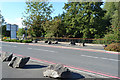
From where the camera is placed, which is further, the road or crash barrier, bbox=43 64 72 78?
the road

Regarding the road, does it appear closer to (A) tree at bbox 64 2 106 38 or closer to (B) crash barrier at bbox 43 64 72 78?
(B) crash barrier at bbox 43 64 72 78

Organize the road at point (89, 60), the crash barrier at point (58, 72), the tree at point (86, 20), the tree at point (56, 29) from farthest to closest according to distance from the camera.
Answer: the tree at point (56, 29), the tree at point (86, 20), the road at point (89, 60), the crash barrier at point (58, 72)

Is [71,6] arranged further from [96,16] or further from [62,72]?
[62,72]

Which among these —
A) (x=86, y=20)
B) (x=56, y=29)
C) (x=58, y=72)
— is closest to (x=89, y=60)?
(x=58, y=72)

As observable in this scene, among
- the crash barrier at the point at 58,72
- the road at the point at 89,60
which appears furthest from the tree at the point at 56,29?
the crash barrier at the point at 58,72

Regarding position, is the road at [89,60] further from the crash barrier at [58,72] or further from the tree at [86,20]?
the tree at [86,20]

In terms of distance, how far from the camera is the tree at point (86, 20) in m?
30.5

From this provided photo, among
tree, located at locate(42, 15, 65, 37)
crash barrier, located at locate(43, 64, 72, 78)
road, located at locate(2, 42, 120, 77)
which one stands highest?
tree, located at locate(42, 15, 65, 37)

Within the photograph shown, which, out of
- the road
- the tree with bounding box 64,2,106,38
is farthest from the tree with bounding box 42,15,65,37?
the road

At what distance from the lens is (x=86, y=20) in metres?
30.9

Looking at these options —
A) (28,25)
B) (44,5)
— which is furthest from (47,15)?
(28,25)

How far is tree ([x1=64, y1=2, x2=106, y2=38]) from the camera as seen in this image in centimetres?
3055

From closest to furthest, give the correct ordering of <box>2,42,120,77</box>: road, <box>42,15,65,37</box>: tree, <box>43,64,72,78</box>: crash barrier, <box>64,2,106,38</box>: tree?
<box>43,64,72,78</box>: crash barrier → <box>2,42,120,77</box>: road → <box>64,2,106,38</box>: tree → <box>42,15,65,37</box>: tree

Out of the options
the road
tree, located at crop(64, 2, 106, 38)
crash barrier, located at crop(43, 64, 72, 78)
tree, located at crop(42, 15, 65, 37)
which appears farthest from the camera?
tree, located at crop(42, 15, 65, 37)
